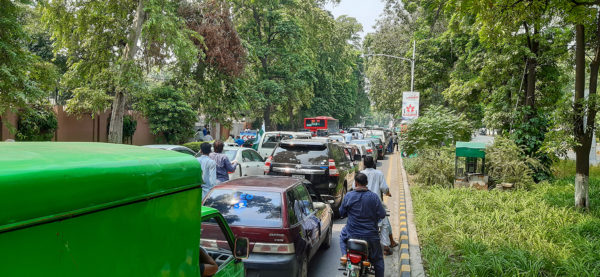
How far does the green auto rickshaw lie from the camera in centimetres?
171

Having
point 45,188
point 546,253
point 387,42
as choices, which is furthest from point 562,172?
point 387,42

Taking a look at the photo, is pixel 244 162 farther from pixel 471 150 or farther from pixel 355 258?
pixel 355 258

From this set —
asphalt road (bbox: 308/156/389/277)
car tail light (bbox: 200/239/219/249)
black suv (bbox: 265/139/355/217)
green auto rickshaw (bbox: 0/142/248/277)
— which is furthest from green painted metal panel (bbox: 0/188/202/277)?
black suv (bbox: 265/139/355/217)

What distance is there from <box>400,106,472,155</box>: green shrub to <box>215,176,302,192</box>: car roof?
12323mm

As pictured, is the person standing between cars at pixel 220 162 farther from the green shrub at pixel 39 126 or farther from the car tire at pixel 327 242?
the green shrub at pixel 39 126

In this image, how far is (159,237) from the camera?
96.4 inches

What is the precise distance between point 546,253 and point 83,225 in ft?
20.2

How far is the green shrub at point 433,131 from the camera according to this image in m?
17.5

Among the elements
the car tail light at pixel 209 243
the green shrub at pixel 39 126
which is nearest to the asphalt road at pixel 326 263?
the car tail light at pixel 209 243

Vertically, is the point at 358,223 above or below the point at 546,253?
above

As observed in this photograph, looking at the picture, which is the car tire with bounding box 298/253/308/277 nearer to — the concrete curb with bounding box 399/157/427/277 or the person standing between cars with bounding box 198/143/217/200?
the concrete curb with bounding box 399/157/427/277

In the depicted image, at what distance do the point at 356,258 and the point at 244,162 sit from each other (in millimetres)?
Answer: 7914

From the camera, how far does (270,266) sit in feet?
16.4

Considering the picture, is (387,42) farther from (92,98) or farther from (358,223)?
(358,223)
